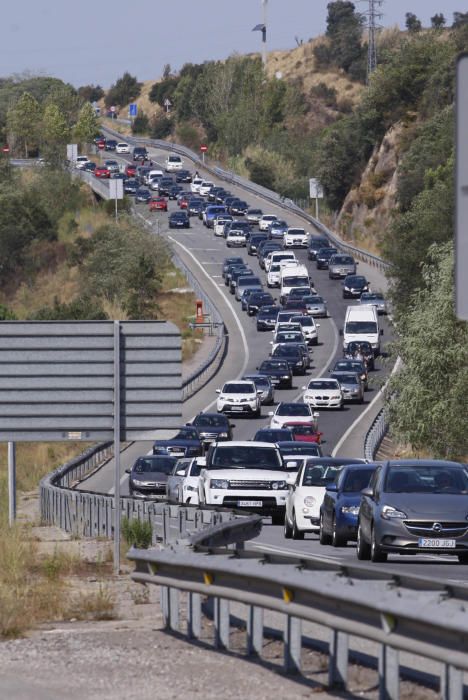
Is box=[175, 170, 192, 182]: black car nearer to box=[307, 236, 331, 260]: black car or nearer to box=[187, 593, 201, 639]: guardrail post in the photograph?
box=[307, 236, 331, 260]: black car

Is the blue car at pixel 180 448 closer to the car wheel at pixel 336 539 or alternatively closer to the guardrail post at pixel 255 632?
the car wheel at pixel 336 539

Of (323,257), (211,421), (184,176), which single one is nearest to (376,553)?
(211,421)

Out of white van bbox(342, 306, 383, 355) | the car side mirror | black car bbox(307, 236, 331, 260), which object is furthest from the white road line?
black car bbox(307, 236, 331, 260)

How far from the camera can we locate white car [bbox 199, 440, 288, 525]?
2941cm

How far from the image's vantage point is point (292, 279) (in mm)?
97125

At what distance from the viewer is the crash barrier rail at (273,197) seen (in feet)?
367

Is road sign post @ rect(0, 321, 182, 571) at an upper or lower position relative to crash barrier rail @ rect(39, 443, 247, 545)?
upper

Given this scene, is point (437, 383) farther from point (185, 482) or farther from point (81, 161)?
point (81, 161)

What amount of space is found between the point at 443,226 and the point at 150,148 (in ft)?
415

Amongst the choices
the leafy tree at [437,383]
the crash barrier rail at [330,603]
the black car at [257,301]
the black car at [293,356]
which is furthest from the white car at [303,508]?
the black car at [257,301]

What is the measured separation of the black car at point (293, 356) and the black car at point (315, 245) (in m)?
33.5

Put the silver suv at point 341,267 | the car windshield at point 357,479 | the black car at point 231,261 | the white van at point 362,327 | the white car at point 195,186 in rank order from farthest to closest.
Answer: the white car at point 195,186 < the black car at point 231,261 < the silver suv at point 341,267 < the white van at point 362,327 < the car windshield at point 357,479

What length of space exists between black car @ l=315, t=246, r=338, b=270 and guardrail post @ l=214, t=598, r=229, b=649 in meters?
95.5

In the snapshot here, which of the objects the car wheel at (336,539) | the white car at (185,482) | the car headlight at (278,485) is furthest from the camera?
the white car at (185,482)
